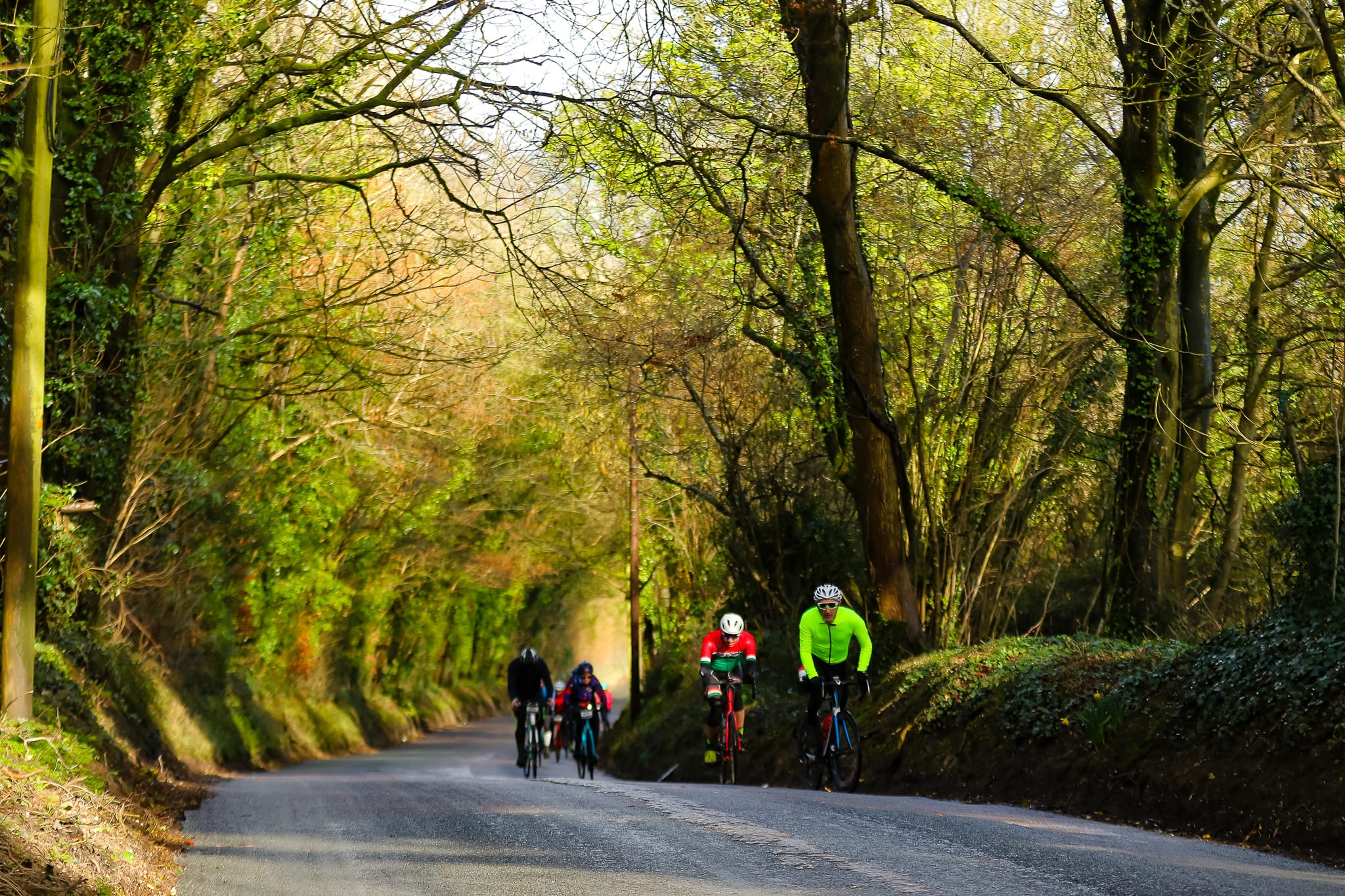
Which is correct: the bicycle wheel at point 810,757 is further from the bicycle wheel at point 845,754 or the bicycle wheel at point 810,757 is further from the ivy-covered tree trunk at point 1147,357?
the ivy-covered tree trunk at point 1147,357

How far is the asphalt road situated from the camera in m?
8.15

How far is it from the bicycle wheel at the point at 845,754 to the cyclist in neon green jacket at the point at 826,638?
0.74ft

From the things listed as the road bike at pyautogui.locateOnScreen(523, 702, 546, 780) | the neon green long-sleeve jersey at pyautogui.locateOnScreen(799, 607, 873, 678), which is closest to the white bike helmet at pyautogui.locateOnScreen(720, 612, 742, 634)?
the neon green long-sleeve jersey at pyautogui.locateOnScreen(799, 607, 873, 678)

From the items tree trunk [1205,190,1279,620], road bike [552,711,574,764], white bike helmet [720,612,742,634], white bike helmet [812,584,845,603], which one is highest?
tree trunk [1205,190,1279,620]

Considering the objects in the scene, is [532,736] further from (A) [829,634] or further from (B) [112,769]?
(B) [112,769]

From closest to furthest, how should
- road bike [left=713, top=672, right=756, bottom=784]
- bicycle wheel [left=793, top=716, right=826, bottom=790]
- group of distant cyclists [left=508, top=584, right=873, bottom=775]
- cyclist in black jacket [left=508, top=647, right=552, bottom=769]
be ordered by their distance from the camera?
group of distant cyclists [left=508, top=584, right=873, bottom=775] < bicycle wheel [left=793, top=716, right=826, bottom=790] < road bike [left=713, top=672, right=756, bottom=784] < cyclist in black jacket [left=508, top=647, right=552, bottom=769]

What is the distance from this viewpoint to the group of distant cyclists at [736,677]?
15.2 m

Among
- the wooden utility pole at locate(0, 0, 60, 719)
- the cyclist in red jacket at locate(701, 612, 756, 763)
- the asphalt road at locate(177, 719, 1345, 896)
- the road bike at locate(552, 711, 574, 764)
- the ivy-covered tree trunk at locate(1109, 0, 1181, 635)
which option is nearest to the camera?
the asphalt road at locate(177, 719, 1345, 896)

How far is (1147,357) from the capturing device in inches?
695

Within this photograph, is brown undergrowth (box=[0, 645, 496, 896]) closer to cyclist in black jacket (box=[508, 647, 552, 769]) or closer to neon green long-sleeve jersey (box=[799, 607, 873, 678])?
cyclist in black jacket (box=[508, 647, 552, 769])

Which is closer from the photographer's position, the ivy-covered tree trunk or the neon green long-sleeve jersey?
the neon green long-sleeve jersey

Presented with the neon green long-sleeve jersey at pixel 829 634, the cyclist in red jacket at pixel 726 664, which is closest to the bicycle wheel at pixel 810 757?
the neon green long-sleeve jersey at pixel 829 634

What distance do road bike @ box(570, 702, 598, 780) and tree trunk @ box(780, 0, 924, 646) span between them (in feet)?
23.0

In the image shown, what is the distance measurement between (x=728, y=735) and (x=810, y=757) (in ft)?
10.1
